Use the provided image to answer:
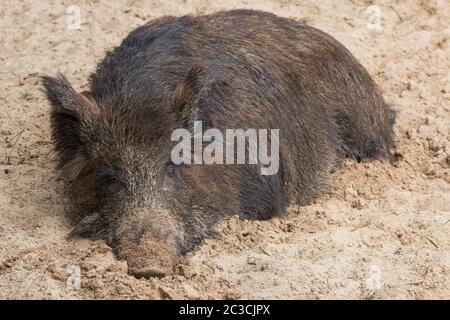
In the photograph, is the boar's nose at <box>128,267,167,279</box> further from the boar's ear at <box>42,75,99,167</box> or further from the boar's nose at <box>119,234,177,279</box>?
the boar's ear at <box>42,75,99,167</box>

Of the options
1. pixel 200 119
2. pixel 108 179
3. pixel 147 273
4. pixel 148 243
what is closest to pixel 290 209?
pixel 200 119

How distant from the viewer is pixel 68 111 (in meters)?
6.47

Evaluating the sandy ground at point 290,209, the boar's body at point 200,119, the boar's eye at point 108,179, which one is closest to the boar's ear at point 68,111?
the boar's body at point 200,119

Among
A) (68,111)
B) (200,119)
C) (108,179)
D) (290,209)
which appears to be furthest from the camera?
(290,209)

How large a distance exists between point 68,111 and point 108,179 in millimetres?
571

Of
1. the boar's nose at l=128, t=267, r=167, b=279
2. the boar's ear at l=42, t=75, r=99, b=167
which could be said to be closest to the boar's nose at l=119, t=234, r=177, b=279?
the boar's nose at l=128, t=267, r=167, b=279

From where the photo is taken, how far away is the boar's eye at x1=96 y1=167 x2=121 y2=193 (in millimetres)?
6258

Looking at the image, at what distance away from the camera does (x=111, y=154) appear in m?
6.32

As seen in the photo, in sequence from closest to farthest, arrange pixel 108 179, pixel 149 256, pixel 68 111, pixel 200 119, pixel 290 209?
pixel 149 256 < pixel 108 179 < pixel 68 111 < pixel 200 119 < pixel 290 209

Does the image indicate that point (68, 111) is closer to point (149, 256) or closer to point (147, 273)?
point (149, 256)

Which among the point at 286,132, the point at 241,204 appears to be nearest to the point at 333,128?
the point at 286,132

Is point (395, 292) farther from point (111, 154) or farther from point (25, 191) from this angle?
point (25, 191)

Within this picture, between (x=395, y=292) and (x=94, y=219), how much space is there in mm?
2157

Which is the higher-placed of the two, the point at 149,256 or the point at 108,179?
the point at 108,179
